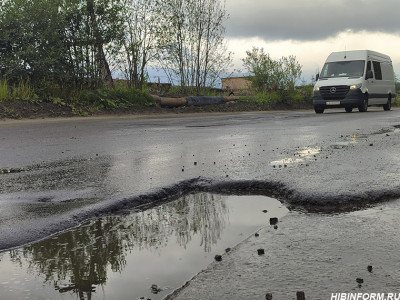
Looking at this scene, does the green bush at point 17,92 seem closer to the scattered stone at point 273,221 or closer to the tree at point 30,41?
the tree at point 30,41

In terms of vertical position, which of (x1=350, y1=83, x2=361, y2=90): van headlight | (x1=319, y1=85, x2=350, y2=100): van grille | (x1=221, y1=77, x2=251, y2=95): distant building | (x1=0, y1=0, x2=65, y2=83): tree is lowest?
(x1=319, y1=85, x2=350, y2=100): van grille

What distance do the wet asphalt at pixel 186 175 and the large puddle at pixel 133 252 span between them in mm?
188

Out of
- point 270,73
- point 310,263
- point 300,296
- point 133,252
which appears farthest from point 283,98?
point 300,296

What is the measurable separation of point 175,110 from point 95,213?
15722 millimetres

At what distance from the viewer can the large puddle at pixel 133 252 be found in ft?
7.45

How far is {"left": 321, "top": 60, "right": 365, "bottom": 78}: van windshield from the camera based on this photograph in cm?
1902

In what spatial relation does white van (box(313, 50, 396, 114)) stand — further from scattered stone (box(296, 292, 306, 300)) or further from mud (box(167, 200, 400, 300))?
scattered stone (box(296, 292, 306, 300))

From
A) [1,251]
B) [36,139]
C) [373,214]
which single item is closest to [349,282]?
[373,214]

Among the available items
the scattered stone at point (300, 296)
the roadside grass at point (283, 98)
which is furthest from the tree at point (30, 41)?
the scattered stone at point (300, 296)

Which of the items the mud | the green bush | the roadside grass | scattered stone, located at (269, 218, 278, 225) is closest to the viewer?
the mud

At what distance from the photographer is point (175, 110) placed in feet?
63.2

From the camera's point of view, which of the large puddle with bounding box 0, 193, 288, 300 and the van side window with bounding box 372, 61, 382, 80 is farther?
the van side window with bounding box 372, 61, 382, 80

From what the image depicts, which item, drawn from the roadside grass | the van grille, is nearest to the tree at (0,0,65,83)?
the van grille

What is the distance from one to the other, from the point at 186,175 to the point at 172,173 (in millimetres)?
217
